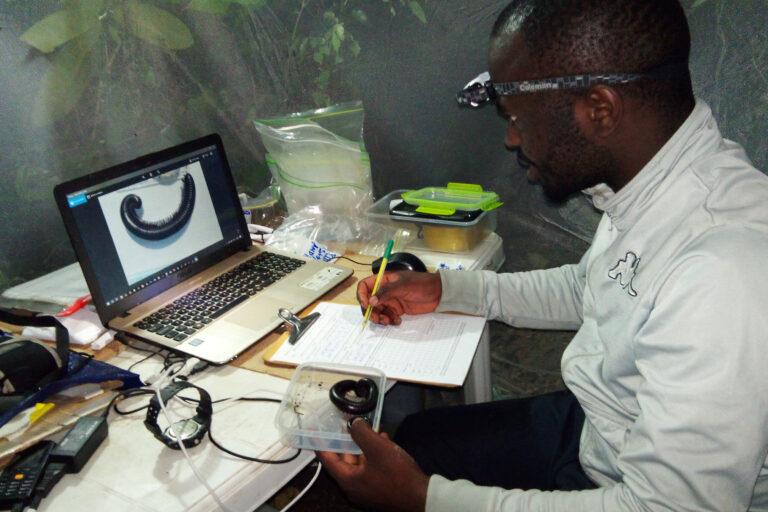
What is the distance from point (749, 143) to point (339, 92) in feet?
3.51

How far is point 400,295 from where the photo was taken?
1.13 metres

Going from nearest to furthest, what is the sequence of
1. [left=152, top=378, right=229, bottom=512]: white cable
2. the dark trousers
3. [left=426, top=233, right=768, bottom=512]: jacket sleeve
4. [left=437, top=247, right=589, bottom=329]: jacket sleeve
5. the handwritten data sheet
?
[left=426, top=233, right=768, bottom=512]: jacket sleeve
[left=152, top=378, right=229, bottom=512]: white cable
the handwritten data sheet
the dark trousers
[left=437, top=247, right=589, bottom=329]: jacket sleeve

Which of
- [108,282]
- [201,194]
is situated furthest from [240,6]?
[108,282]

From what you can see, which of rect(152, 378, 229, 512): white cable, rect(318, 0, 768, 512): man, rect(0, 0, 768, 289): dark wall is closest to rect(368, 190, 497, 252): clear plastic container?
rect(0, 0, 768, 289): dark wall

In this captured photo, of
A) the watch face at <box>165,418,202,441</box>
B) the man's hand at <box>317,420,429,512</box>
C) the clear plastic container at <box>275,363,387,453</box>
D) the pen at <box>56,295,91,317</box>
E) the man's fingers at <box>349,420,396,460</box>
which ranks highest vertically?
the pen at <box>56,295,91,317</box>

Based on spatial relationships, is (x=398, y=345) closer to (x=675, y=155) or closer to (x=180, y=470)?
(x=180, y=470)

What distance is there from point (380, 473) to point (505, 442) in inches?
14.9

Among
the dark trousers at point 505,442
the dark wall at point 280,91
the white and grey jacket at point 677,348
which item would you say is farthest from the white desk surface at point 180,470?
the dark wall at point 280,91

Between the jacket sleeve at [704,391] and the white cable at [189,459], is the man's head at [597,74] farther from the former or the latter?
the white cable at [189,459]

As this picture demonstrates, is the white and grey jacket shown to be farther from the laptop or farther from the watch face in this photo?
the laptop

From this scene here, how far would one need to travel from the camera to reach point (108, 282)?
1.10 metres

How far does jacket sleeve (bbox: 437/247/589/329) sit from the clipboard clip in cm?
26

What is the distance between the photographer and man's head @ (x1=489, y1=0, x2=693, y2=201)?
753mm

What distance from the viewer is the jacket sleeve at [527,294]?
116cm
